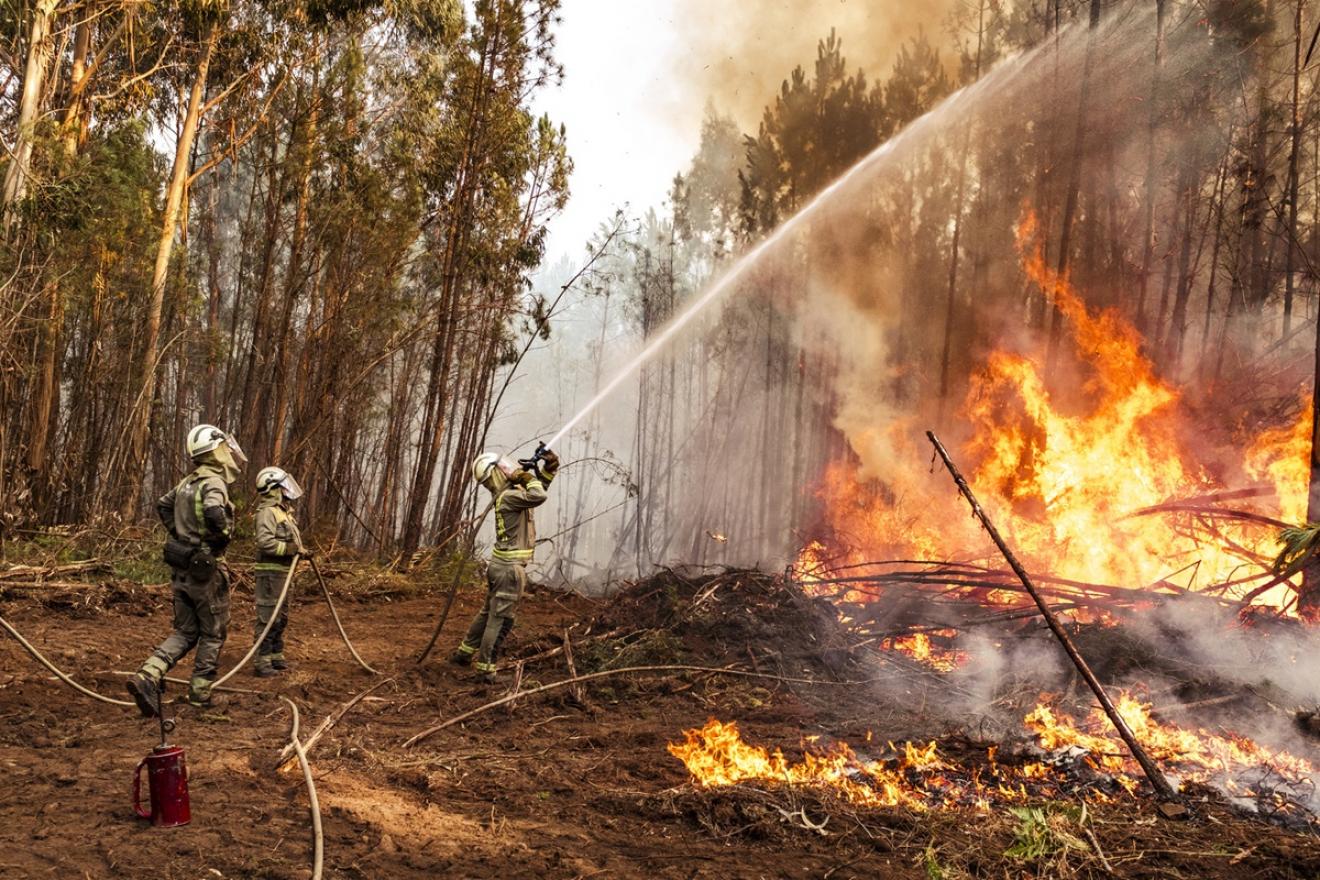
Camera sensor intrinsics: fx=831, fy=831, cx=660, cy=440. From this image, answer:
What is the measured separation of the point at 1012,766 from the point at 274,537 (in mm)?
6078

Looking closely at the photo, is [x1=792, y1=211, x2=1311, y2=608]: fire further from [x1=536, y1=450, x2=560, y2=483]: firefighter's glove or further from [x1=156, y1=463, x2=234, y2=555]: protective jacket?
[x1=156, y1=463, x2=234, y2=555]: protective jacket

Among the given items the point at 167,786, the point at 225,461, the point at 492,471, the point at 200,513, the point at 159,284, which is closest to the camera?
the point at 167,786

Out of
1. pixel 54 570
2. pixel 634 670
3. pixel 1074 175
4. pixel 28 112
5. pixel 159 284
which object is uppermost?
pixel 1074 175

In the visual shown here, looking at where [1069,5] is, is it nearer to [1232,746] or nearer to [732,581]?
[732,581]

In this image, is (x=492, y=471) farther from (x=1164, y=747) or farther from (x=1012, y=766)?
(x=1164, y=747)

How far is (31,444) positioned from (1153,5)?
22.7m

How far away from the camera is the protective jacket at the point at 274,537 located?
284 inches

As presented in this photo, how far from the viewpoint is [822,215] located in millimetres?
28562

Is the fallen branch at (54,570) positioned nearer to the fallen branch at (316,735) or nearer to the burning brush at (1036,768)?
the fallen branch at (316,735)

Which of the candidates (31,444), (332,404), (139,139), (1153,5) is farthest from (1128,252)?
(31,444)

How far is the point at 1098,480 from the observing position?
11008 millimetres

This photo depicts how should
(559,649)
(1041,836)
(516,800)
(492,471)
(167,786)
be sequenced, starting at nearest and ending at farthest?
1. (167,786)
2. (1041,836)
3. (516,800)
4. (559,649)
5. (492,471)

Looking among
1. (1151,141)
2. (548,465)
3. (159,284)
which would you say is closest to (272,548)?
(548,465)

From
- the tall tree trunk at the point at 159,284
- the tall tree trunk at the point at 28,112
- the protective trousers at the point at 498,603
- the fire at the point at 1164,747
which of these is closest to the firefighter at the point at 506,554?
the protective trousers at the point at 498,603
